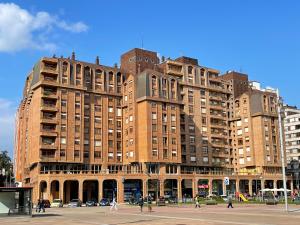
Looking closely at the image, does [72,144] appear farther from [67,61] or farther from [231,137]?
[231,137]

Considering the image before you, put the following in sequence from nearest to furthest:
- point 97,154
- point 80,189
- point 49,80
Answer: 1. point 80,189
2. point 49,80
3. point 97,154

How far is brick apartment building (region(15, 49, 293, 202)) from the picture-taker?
94.6 meters

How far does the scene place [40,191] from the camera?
293 ft

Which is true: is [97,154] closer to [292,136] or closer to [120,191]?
[120,191]

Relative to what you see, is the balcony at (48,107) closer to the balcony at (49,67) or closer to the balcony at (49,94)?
the balcony at (49,94)

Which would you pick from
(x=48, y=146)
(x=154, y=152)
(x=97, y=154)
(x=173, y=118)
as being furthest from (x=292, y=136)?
(x=48, y=146)

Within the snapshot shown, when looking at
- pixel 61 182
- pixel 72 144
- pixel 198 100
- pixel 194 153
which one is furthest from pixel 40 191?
pixel 198 100

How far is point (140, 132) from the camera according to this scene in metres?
98.6

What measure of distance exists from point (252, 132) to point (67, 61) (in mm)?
53696

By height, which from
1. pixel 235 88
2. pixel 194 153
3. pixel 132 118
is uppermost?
pixel 235 88

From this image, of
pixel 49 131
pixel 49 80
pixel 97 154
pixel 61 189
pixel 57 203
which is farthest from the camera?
pixel 97 154

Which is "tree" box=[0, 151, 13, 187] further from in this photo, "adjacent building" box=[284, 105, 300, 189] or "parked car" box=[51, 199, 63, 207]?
"adjacent building" box=[284, 105, 300, 189]

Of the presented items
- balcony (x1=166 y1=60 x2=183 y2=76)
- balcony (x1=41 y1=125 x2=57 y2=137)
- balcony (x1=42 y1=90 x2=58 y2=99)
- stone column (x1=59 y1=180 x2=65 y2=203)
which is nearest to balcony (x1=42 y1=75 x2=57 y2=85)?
balcony (x1=42 y1=90 x2=58 y2=99)

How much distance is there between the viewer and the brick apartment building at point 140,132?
94562mm
